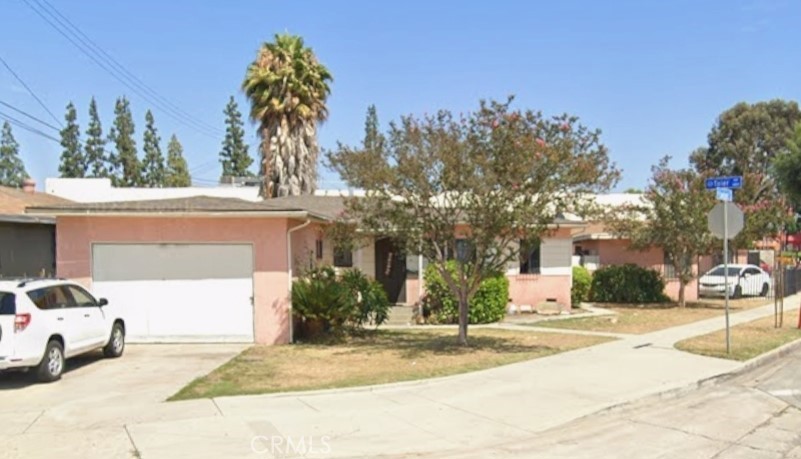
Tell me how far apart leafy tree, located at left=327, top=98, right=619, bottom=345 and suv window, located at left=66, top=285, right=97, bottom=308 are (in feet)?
16.4

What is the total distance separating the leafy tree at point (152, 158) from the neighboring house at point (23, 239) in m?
45.8

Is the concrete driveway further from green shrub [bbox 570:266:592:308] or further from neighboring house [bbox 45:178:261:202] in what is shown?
neighboring house [bbox 45:178:261:202]

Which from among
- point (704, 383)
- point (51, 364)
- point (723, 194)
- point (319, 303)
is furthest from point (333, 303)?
point (723, 194)

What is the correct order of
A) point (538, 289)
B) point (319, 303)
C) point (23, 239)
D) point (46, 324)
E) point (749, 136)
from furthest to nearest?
point (749, 136) < point (538, 289) < point (23, 239) < point (319, 303) < point (46, 324)

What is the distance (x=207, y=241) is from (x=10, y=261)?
25.1 ft

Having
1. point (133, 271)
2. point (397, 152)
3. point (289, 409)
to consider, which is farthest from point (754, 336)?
point (133, 271)

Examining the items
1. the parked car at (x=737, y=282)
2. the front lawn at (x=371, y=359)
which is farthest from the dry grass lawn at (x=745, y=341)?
the parked car at (x=737, y=282)

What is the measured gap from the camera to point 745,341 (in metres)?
15.7

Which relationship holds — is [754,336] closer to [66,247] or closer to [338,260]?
[338,260]

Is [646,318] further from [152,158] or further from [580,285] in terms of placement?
[152,158]

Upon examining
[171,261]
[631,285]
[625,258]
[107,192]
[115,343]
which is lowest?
[115,343]

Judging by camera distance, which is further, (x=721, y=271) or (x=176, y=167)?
(x=176, y=167)

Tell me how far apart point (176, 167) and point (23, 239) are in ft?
169

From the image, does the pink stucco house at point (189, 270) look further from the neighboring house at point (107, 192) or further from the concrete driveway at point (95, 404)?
the neighboring house at point (107, 192)
